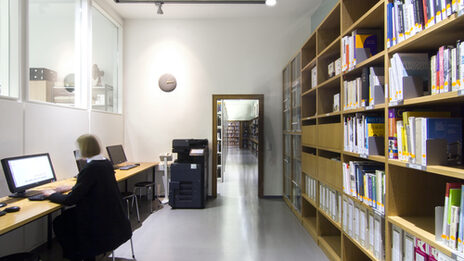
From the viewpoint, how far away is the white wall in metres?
4.91

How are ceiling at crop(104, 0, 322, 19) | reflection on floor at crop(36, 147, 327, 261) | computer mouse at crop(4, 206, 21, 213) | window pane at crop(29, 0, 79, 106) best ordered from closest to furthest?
computer mouse at crop(4, 206, 21, 213)
reflection on floor at crop(36, 147, 327, 261)
window pane at crop(29, 0, 79, 106)
ceiling at crop(104, 0, 322, 19)

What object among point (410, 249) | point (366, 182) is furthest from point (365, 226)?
point (410, 249)

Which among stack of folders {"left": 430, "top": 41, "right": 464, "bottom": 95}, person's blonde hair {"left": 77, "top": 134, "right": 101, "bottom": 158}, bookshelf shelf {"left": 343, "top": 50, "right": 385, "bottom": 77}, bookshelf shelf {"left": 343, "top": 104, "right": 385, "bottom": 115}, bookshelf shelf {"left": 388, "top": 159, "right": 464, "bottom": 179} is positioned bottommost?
bookshelf shelf {"left": 388, "top": 159, "right": 464, "bottom": 179}

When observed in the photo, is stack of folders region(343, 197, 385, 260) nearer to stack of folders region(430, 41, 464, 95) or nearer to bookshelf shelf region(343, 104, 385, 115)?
bookshelf shelf region(343, 104, 385, 115)

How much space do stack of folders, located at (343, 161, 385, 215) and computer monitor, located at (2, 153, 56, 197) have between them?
2.99m

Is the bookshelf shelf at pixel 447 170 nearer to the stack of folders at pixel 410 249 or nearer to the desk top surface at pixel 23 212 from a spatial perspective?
the stack of folders at pixel 410 249

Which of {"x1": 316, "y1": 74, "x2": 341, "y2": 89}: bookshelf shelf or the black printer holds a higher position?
{"x1": 316, "y1": 74, "x2": 341, "y2": 89}: bookshelf shelf

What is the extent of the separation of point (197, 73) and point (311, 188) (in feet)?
10.2

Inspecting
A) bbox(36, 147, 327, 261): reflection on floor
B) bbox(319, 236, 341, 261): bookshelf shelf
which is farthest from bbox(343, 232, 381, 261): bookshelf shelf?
bbox(36, 147, 327, 261): reflection on floor

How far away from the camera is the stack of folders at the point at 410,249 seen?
1.32 metres

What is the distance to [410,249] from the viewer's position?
1.49 m

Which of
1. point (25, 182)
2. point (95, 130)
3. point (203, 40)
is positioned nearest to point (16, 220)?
point (25, 182)

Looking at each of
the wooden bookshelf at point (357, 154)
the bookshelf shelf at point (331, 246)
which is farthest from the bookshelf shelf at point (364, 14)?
the bookshelf shelf at point (331, 246)

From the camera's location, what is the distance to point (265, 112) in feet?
16.1
